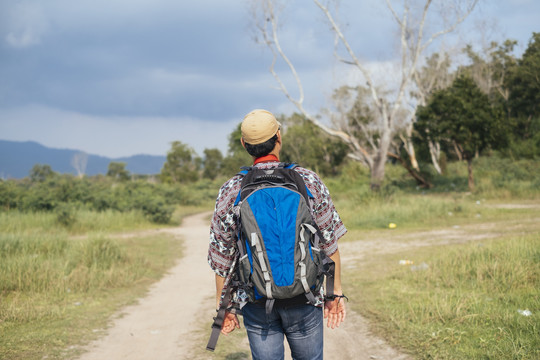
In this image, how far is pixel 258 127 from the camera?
231 cm

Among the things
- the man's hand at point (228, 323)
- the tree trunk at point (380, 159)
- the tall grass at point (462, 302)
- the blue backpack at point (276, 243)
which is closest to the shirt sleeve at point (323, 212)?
the blue backpack at point (276, 243)

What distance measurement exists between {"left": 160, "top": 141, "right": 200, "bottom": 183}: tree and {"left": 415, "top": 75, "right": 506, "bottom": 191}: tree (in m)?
36.9

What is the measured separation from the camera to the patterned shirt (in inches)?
88.8

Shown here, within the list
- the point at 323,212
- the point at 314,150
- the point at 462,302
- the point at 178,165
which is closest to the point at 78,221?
the point at 462,302

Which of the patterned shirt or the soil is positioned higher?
the patterned shirt

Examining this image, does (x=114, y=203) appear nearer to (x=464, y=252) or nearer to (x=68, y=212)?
(x=68, y=212)

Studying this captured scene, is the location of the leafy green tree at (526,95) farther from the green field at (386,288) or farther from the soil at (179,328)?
the soil at (179,328)

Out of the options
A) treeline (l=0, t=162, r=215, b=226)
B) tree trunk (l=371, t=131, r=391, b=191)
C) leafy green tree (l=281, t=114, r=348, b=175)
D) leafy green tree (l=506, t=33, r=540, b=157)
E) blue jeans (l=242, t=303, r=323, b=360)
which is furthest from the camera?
leafy green tree (l=281, t=114, r=348, b=175)

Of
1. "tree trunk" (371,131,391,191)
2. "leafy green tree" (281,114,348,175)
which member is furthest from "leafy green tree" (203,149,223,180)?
"tree trunk" (371,131,391,191)

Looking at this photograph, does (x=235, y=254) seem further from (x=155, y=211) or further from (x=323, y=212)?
(x=155, y=211)

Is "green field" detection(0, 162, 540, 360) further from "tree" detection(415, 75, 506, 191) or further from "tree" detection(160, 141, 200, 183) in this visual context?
"tree" detection(160, 141, 200, 183)

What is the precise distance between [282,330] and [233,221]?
563mm

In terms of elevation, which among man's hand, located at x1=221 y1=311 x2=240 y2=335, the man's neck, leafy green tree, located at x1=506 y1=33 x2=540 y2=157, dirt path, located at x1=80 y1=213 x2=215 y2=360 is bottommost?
dirt path, located at x1=80 y1=213 x2=215 y2=360

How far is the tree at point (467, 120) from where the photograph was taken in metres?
22.0
